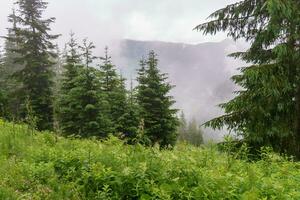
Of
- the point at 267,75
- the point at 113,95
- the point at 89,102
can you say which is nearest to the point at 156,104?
the point at 113,95

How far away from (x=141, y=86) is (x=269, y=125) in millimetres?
24428

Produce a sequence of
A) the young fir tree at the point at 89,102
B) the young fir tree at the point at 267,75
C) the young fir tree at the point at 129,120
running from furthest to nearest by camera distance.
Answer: the young fir tree at the point at 129,120
the young fir tree at the point at 89,102
the young fir tree at the point at 267,75

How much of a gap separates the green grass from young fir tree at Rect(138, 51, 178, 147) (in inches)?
1059

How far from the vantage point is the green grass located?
494 cm

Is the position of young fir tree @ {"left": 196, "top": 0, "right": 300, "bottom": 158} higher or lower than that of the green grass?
higher

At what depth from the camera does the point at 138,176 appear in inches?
207

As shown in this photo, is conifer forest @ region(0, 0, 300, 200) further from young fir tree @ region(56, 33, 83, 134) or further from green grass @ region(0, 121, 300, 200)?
young fir tree @ region(56, 33, 83, 134)

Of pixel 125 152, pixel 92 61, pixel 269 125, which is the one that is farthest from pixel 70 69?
pixel 125 152

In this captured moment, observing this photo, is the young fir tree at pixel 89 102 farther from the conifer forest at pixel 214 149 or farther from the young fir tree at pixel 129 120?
the conifer forest at pixel 214 149

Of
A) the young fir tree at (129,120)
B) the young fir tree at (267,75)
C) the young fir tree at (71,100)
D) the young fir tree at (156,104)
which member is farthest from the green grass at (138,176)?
the young fir tree at (156,104)

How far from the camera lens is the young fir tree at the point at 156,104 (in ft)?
112

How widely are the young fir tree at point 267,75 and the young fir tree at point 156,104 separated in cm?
2035

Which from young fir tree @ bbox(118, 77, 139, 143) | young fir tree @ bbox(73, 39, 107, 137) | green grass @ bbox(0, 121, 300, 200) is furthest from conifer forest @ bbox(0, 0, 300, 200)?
young fir tree @ bbox(118, 77, 139, 143)

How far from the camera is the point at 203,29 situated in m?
13.7
